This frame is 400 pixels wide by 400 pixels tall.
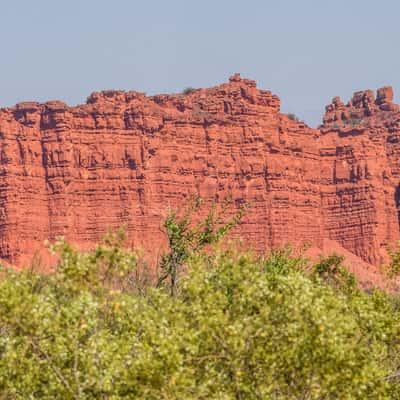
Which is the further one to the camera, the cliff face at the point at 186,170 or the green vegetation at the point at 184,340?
the cliff face at the point at 186,170

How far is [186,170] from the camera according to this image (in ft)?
350

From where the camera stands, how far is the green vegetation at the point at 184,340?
58.2 ft

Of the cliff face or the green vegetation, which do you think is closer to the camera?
the green vegetation

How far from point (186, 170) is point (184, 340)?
3492 inches

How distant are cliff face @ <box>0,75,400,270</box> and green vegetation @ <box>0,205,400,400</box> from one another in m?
77.7

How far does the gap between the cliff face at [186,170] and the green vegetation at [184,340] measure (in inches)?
3061

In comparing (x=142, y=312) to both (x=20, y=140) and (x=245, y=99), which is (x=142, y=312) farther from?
(x=245, y=99)

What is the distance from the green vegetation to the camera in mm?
17734

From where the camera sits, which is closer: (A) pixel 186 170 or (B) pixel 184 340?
(B) pixel 184 340

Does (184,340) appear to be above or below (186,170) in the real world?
below

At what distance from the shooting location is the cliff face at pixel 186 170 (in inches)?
4013

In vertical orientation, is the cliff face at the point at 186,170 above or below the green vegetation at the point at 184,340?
above

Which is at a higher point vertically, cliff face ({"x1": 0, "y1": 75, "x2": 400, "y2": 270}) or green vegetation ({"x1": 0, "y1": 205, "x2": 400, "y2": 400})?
cliff face ({"x1": 0, "y1": 75, "x2": 400, "y2": 270})

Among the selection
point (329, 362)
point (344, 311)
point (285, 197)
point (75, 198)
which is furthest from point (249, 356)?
point (285, 197)
